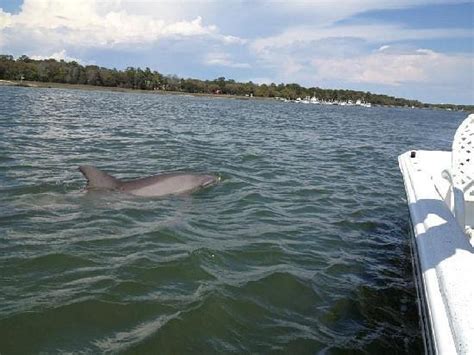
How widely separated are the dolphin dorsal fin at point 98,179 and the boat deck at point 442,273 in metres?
5.76

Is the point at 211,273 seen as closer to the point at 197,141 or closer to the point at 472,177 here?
the point at 472,177

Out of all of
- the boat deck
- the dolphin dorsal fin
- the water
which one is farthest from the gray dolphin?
the boat deck

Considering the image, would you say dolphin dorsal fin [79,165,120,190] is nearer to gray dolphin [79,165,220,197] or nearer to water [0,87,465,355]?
gray dolphin [79,165,220,197]

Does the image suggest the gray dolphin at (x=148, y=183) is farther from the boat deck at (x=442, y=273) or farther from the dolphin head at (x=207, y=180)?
the boat deck at (x=442, y=273)

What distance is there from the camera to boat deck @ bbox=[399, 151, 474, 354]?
A: 343cm

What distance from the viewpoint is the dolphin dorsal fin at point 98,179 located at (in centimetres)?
988

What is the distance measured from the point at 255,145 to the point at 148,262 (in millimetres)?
15264

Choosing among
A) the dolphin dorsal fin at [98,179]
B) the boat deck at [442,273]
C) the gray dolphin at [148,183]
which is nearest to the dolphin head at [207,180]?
the gray dolphin at [148,183]

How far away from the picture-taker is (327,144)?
1005 inches

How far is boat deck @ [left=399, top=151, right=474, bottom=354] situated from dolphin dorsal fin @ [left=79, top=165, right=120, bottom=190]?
576cm

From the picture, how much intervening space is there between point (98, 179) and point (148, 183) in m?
1.11

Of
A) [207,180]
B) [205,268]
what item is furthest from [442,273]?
[207,180]

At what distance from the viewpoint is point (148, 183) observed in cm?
1065

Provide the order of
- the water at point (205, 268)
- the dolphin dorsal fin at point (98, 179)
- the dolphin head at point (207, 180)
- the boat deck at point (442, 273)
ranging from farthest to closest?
the dolphin head at point (207, 180) → the dolphin dorsal fin at point (98, 179) → the water at point (205, 268) → the boat deck at point (442, 273)
